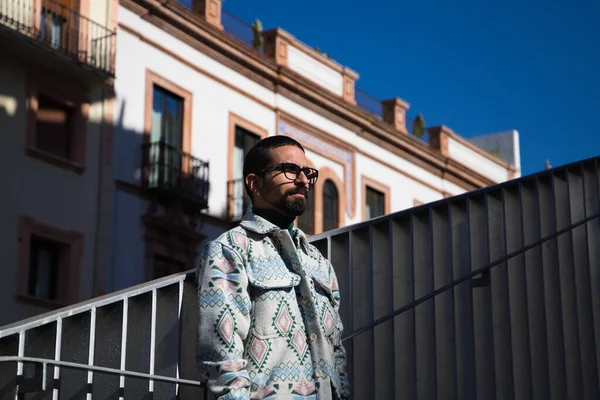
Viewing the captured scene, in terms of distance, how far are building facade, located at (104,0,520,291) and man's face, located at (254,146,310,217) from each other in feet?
50.7

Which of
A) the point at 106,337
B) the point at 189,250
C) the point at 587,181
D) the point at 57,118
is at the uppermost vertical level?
the point at 57,118

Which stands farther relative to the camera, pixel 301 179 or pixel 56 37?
pixel 56 37

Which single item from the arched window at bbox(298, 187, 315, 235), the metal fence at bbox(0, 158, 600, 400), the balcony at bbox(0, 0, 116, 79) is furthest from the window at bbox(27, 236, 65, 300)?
the metal fence at bbox(0, 158, 600, 400)

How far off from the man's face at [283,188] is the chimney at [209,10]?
1846 centimetres

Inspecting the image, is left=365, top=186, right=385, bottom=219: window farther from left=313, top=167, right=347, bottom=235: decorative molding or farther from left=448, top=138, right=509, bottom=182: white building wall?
left=448, top=138, right=509, bottom=182: white building wall

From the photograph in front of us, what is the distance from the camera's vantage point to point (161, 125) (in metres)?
21.4

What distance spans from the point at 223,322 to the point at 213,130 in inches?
734

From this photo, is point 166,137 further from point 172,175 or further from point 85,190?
point 85,190

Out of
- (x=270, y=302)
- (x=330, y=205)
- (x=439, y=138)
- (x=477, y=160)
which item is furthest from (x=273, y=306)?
(x=477, y=160)

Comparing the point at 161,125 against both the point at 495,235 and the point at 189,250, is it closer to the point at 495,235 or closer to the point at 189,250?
the point at 189,250

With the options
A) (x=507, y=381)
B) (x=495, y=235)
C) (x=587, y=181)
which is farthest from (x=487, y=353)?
(x=587, y=181)

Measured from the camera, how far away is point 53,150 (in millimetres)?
19266

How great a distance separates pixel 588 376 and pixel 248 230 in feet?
8.74

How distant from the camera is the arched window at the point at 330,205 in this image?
25562 millimetres
